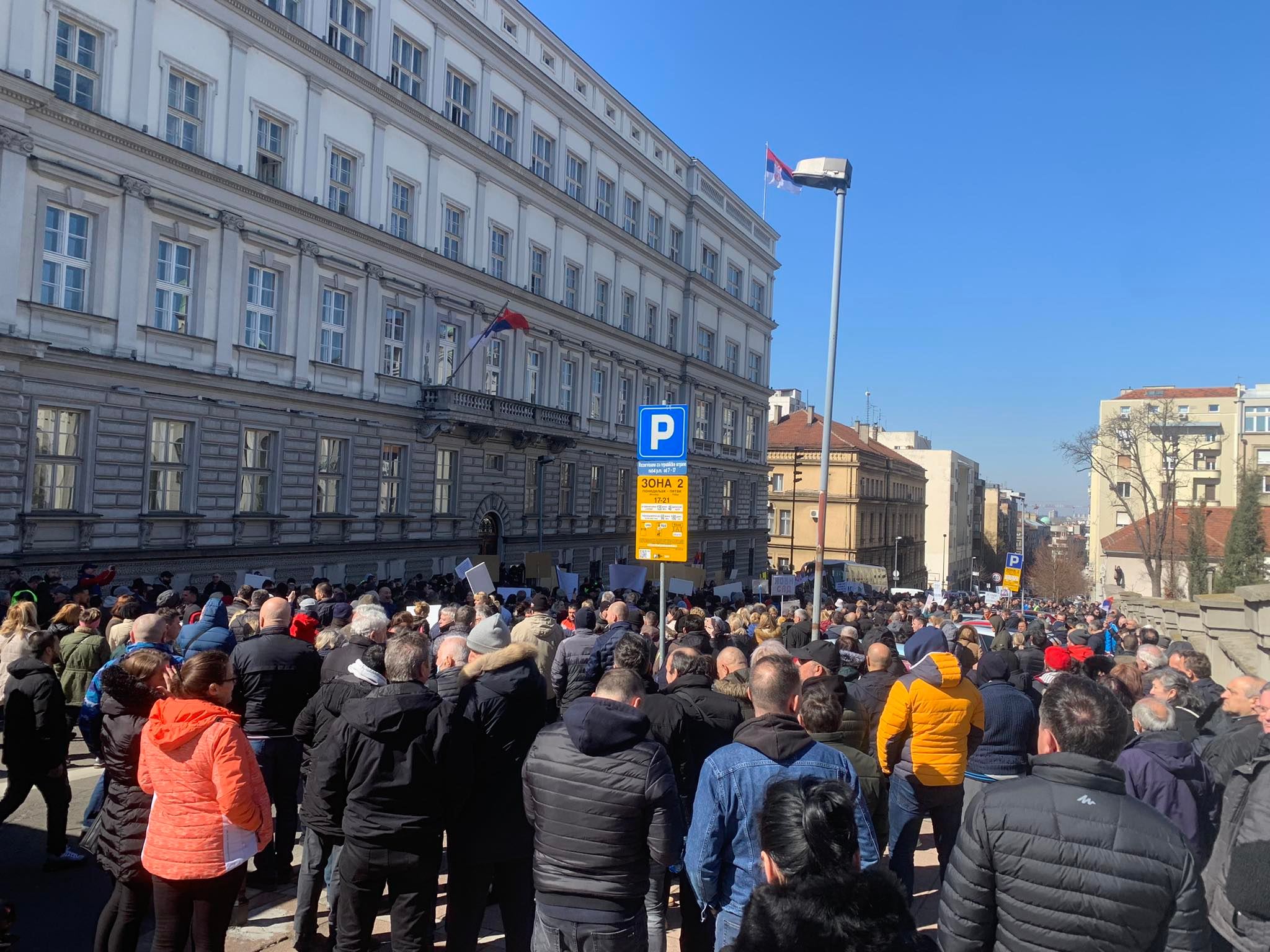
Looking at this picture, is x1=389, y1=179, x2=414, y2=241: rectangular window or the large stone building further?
x1=389, y1=179, x2=414, y2=241: rectangular window

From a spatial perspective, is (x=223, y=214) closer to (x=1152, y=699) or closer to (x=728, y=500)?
(x=1152, y=699)

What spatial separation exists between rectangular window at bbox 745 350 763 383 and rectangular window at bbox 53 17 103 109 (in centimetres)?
3796

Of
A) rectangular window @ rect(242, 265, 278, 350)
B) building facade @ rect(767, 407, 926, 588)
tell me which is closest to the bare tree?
building facade @ rect(767, 407, 926, 588)

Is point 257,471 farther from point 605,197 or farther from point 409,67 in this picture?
point 605,197

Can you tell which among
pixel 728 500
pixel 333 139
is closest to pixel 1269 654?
pixel 333 139

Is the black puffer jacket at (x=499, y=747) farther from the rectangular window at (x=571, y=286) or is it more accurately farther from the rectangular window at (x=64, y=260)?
the rectangular window at (x=571, y=286)

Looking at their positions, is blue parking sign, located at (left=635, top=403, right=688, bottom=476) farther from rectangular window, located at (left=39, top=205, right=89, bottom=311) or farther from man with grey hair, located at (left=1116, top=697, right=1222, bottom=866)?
rectangular window, located at (left=39, top=205, right=89, bottom=311)

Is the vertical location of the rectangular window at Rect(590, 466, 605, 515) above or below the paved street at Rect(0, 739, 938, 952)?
above

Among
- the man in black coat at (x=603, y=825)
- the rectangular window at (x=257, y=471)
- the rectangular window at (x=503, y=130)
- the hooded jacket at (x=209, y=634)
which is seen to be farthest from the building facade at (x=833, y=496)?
the man in black coat at (x=603, y=825)

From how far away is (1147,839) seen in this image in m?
3.01

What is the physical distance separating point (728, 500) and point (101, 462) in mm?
35023

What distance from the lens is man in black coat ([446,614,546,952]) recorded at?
470 centimetres

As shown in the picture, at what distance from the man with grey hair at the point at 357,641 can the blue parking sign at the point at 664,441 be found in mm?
3424

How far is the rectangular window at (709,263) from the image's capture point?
46.8 m
